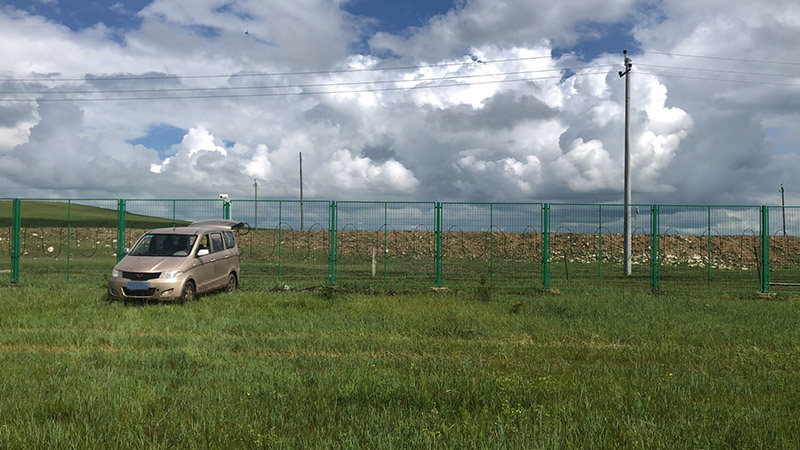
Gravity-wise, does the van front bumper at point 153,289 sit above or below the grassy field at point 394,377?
above

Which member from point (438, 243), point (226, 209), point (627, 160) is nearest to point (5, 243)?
point (226, 209)

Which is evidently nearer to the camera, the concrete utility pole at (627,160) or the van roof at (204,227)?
the van roof at (204,227)

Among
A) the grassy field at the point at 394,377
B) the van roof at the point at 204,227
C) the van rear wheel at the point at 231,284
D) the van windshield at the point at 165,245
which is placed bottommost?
the grassy field at the point at 394,377

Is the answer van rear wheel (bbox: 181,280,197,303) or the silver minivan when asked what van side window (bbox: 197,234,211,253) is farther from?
van rear wheel (bbox: 181,280,197,303)

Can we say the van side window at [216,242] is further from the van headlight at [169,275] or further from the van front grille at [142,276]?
the van front grille at [142,276]

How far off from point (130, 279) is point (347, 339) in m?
6.68

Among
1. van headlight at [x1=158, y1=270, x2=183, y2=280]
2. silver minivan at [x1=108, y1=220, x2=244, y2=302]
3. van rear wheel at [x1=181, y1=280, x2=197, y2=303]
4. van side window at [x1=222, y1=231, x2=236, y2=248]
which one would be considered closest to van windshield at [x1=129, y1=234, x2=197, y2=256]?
silver minivan at [x1=108, y1=220, x2=244, y2=302]

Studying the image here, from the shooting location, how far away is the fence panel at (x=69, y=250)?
68.5ft

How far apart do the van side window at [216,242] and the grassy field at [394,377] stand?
2700 millimetres

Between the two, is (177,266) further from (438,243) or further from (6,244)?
(6,244)

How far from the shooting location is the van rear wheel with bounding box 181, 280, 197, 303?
1295 cm

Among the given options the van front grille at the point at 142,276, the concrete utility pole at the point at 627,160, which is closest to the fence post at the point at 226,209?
the van front grille at the point at 142,276

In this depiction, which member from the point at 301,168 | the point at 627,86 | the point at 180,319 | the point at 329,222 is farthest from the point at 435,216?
the point at 301,168

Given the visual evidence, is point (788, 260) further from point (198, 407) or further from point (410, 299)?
point (198, 407)
